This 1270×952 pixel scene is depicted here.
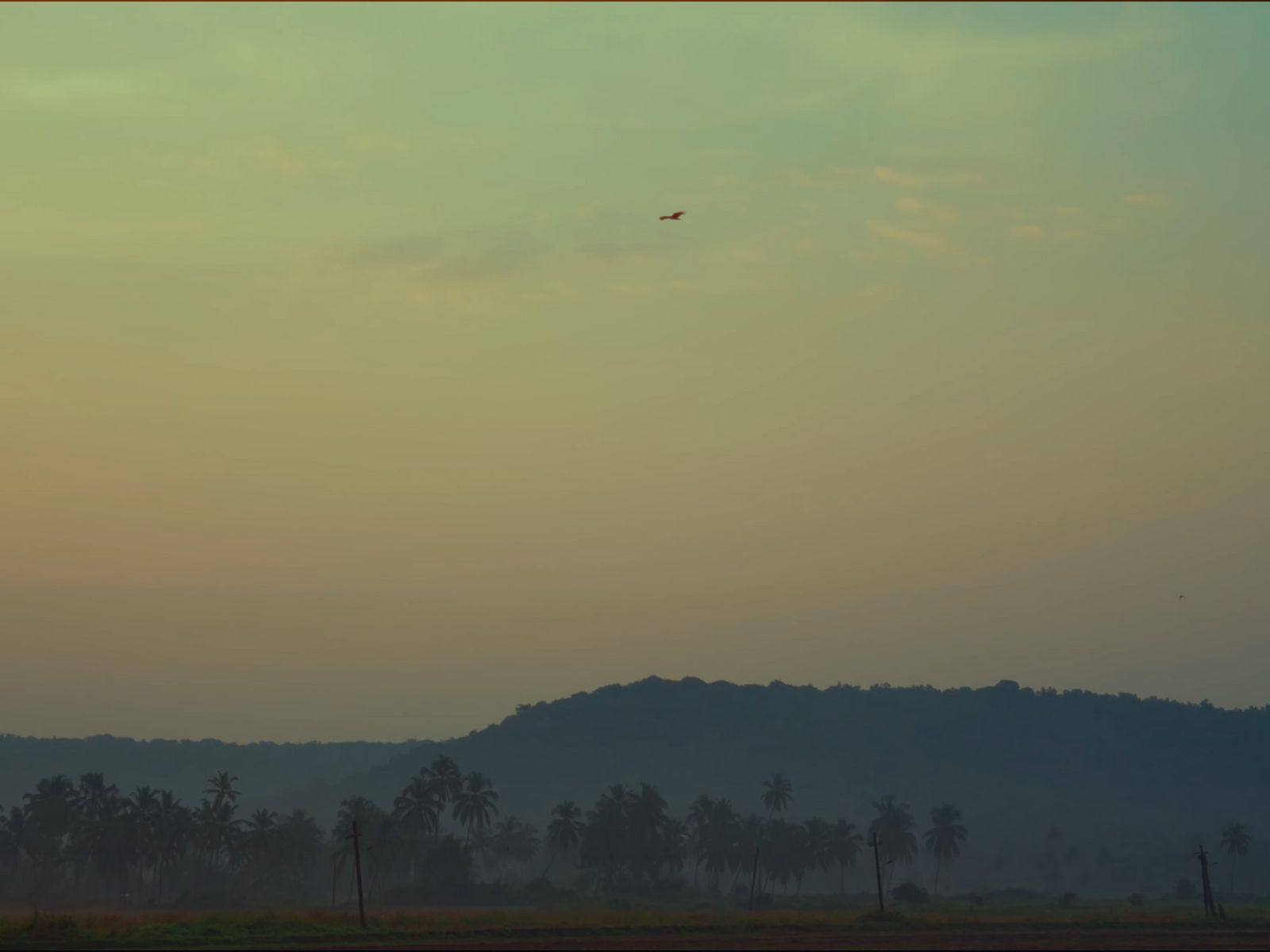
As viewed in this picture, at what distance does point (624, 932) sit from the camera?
8512 cm

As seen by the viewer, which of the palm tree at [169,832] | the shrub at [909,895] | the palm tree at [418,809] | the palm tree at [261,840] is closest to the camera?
the shrub at [909,895]

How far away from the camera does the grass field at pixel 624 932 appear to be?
73.6 m

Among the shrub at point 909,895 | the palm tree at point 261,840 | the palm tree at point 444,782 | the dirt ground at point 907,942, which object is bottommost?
the shrub at point 909,895

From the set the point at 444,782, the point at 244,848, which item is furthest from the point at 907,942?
the point at 444,782

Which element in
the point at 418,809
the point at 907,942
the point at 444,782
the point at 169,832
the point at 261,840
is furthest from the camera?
the point at 444,782

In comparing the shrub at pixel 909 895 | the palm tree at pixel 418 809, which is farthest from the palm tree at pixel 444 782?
the shrub at pixel 909 895

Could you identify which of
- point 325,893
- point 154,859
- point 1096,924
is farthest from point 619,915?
point 325,893

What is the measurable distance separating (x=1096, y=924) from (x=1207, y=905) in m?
16.9

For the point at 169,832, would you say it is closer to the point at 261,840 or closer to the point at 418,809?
the point at 261,840

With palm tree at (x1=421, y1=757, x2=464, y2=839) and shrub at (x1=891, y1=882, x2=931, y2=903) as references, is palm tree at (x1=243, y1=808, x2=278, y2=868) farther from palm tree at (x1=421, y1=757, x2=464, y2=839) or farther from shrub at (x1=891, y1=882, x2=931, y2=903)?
shrub at (x1=891, y1=882, x2=931, y2=903)

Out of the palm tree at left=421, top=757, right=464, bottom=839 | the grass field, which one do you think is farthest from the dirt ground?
the palm tree at left=421, top=757, right=464, bottom=839

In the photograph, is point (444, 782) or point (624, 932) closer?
point (624, 932)

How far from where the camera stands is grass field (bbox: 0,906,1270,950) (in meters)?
73.6

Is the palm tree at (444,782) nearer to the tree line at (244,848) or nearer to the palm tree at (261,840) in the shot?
the tree line at (244,848)
